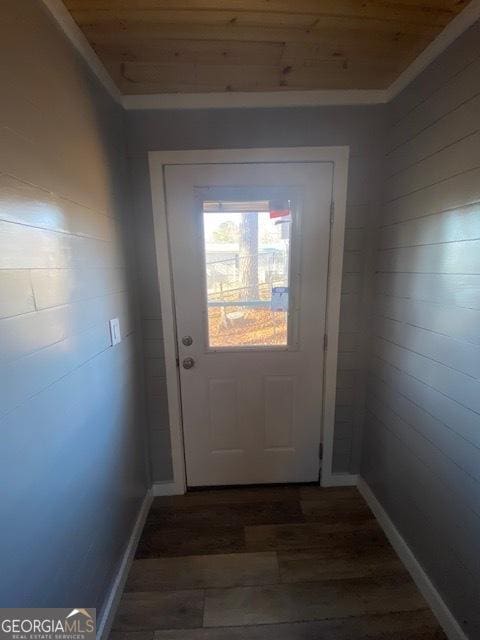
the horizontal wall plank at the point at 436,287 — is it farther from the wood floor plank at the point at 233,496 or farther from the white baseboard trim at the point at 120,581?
the white baseboard trim at the point at 120,581

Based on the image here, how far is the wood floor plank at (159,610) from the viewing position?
114cm

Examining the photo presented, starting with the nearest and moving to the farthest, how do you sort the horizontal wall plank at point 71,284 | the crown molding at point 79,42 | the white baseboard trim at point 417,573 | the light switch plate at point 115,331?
the horizontal wall plank at point 71,284, the crown molding at point 79,42, the white baseboard trim at point 417,573, the light switch plate at point 115,331

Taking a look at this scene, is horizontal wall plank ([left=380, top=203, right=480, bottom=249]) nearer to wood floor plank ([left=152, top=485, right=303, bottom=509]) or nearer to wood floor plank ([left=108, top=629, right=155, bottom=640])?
wood floor plank ([left=152, top=485, right=303, bottom=509])

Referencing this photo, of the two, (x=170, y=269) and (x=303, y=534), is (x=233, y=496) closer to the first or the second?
(x=303, y=534)

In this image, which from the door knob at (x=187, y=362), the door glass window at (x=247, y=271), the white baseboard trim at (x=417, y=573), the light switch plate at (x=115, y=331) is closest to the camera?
the white baseboard trim at (x=417, y=573)

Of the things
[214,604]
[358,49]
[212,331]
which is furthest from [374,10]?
[214,604]

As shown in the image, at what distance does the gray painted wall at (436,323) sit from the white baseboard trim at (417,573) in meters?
0.04

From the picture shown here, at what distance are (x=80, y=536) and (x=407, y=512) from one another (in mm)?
1434

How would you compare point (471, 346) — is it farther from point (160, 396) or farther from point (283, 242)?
point (160, 396)

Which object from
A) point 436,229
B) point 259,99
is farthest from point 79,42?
point 436,229

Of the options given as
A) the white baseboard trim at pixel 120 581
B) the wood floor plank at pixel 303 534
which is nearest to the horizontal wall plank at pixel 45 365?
the white baseboard trim at pixel 120 581

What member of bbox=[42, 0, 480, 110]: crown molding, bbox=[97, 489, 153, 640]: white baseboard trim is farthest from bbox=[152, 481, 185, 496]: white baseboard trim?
bbox=[42, 0, 480, 110]: crown molding

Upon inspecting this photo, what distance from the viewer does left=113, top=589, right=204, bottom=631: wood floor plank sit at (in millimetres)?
1142

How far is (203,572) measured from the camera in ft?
4.39
